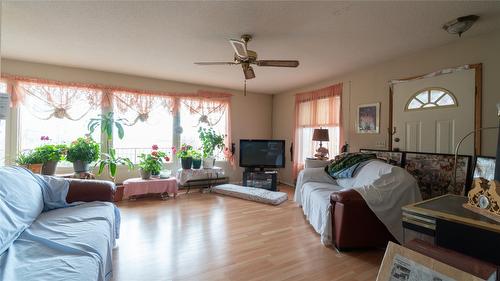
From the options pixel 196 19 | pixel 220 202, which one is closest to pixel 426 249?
pixel 196 19

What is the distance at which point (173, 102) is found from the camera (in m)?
4.57

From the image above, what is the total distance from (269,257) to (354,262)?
0.75 meters

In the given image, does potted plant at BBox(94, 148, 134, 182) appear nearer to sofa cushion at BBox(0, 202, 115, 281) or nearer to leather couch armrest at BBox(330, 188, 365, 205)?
sofa cushion at BBox(0, 202, 115, 281)

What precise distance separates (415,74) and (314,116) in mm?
1868

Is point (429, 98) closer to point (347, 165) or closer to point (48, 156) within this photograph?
point (347, 165)

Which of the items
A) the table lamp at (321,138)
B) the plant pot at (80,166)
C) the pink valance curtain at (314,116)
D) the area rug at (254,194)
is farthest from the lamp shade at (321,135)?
the plant pot at (80,166)

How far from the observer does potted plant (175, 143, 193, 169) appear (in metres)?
4.35

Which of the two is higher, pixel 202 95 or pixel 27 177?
pixel 202 95

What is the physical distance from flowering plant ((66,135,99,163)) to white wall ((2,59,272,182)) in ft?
2.42

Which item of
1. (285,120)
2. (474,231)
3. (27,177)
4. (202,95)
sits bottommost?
(474,231)

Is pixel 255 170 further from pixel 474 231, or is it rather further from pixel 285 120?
pixel 474 231

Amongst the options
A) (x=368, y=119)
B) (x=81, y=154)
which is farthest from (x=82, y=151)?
(x=368, y=119)

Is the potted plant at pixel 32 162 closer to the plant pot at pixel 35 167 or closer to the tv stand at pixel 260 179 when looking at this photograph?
the plant pot at pixel 35 167

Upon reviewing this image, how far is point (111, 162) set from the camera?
3814 millimetres
